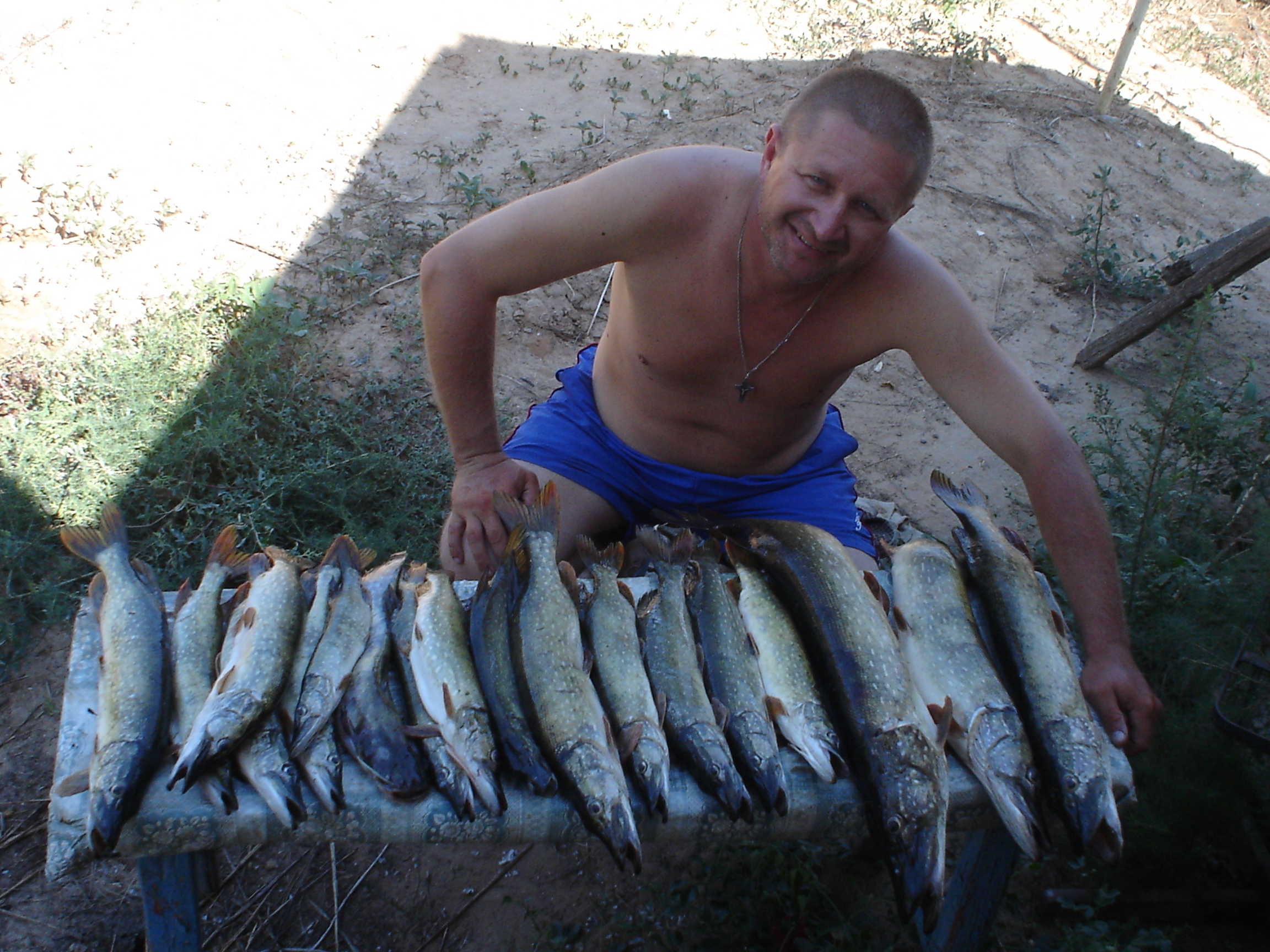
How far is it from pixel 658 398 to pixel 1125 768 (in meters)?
1.92

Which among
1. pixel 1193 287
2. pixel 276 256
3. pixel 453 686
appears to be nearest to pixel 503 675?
pixel 453 686

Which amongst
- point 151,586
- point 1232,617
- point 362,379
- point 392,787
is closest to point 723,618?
point 392,787

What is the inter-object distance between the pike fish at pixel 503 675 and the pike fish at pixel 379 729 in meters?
0.21

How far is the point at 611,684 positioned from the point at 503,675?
28 centimetres

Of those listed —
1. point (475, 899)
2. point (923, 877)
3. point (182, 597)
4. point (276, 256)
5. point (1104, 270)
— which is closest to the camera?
point (923, 877)

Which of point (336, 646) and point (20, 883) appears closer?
point (336, 646)

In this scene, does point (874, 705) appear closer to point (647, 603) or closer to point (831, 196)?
point (647, 603)

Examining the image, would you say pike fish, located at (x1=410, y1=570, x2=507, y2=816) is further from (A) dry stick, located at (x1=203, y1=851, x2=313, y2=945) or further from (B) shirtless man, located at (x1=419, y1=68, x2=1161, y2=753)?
(A) dry stick, located at (x1=203, y1=851, x2=313, y2=945)

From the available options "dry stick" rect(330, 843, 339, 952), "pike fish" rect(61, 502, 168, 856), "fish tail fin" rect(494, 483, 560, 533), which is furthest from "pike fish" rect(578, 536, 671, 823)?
"dry stick" rect(330, 843, 339, 952)

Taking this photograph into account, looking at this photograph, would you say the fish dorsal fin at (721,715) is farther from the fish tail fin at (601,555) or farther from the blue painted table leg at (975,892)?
the blue painted table leg at (975,892)

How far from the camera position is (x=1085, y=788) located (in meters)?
2.03

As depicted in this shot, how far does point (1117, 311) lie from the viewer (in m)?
6.71

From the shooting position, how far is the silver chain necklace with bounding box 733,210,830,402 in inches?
114

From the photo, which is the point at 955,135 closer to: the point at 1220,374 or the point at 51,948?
the point at 1220,374
